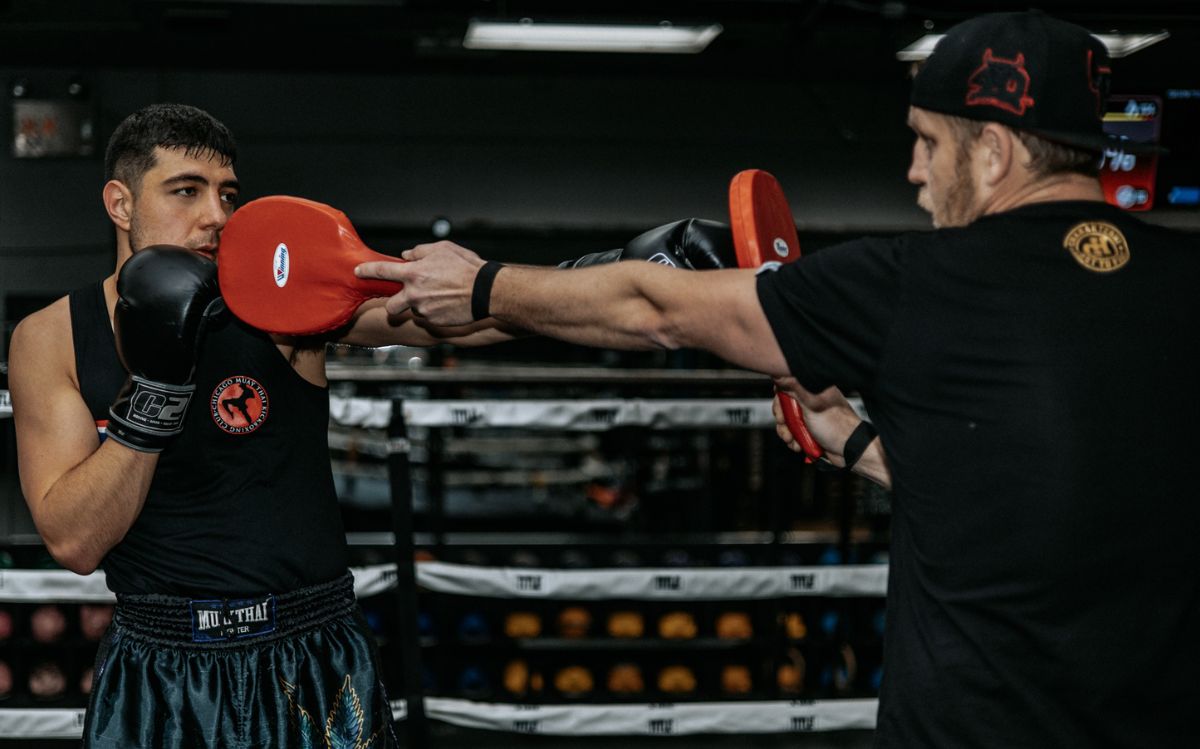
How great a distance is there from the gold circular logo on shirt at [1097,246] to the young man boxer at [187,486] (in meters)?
0.63

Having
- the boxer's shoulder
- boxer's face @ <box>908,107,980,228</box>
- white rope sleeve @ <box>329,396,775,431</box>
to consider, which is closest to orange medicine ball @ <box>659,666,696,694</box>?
white rope sleeve @ <box>329,396,775,431</box>

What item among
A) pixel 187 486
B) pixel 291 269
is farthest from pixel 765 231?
pixel 187 486

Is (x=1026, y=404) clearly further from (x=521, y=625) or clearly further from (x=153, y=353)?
(x=521, y=625)

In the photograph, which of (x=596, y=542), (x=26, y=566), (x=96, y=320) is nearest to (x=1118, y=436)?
(x=96, y=320)

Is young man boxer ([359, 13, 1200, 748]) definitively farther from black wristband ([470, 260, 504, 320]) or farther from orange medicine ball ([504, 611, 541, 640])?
orange medicine ball ([504, 611, 541, 640])

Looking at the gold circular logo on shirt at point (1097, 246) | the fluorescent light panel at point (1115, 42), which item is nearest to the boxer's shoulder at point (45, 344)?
the gold circular logo on shirt at point (1097, 246)

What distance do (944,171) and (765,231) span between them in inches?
13.4

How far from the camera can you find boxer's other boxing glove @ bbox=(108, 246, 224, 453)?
155cm

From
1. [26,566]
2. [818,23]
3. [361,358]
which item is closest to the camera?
[26,566]

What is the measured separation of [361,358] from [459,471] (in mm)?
1068

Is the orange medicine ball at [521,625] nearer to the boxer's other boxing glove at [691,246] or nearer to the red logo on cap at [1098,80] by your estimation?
the boxer's other boxing glove at [691,246]

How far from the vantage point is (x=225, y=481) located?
172 centimetres

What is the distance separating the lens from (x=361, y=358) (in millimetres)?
6965

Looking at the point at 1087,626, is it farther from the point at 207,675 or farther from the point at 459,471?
the point at 459,471
